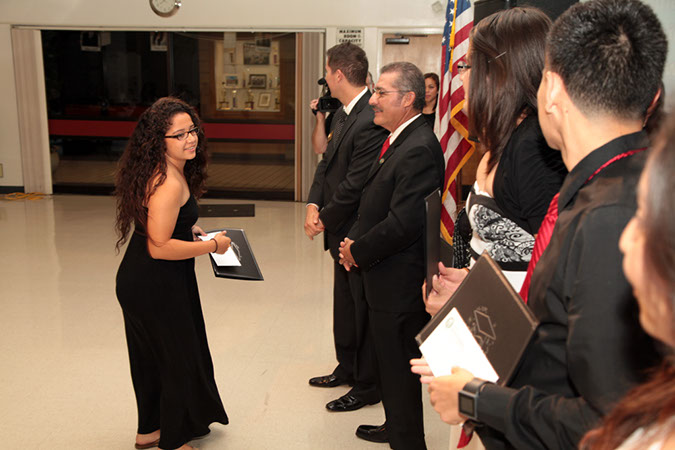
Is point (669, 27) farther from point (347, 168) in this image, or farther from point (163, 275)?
point (163, 275)

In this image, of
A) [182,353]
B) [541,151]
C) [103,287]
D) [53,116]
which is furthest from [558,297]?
[53,116]

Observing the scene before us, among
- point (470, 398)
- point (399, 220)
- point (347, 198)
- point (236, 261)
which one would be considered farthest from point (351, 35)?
point (470, 398)

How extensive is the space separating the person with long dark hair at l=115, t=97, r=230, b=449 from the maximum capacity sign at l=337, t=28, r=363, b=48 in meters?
6.11

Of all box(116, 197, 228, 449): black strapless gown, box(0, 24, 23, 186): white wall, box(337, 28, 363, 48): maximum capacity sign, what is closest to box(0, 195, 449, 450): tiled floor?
box(116, 197, 228, 449): black strapless gown

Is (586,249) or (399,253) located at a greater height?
(586,249)

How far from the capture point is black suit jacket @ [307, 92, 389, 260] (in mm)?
3143

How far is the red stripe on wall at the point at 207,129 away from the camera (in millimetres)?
9656

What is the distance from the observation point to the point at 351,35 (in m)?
8.31

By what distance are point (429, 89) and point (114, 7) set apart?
5.30 meters

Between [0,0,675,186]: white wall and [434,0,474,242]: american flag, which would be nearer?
[434,0,474,242]: american flag

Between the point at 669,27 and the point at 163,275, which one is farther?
the point at 163,275

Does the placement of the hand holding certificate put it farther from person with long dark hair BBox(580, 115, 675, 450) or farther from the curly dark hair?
person with long dark hair BBox(580, 115, 675, 450)

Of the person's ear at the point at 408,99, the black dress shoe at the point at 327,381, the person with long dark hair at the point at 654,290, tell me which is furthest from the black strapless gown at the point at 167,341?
the person with long dark hair at the point at 654,290

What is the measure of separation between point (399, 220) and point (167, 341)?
1129 mm
